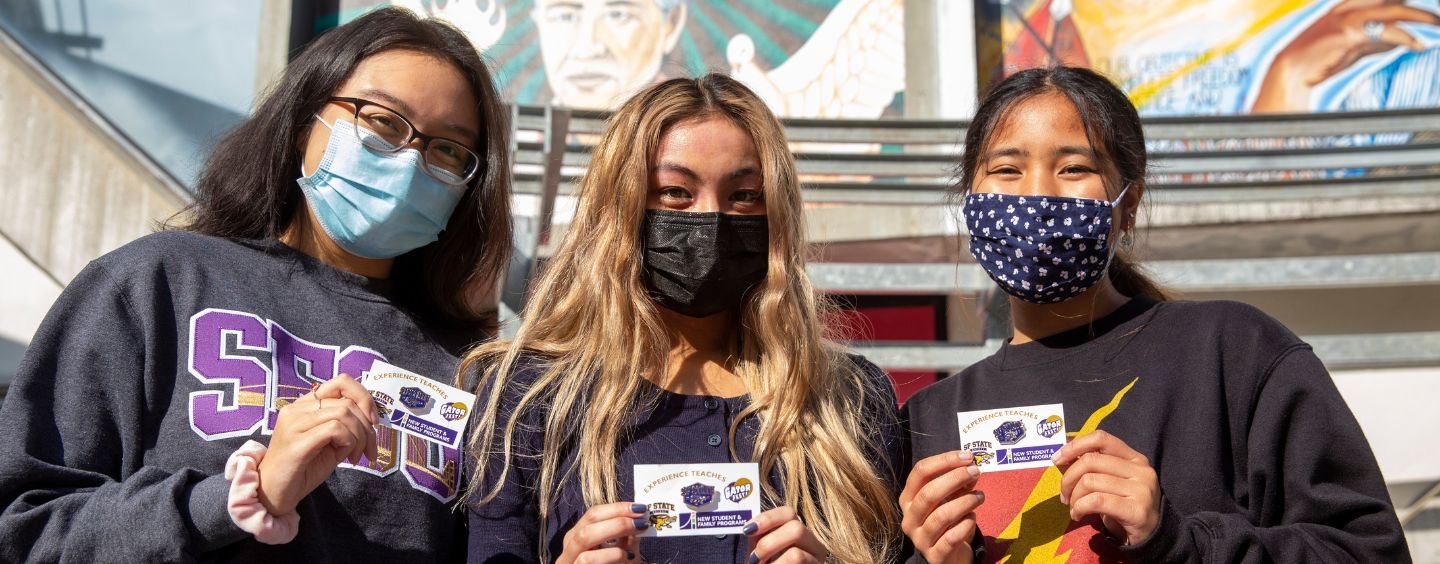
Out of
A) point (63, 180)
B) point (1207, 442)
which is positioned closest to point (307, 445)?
point (1207, 442)

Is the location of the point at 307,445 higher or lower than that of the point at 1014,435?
higher

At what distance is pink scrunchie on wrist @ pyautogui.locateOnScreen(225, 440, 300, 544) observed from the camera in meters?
1.96

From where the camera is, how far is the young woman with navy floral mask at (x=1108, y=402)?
79.4 inches

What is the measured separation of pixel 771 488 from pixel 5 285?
6.85 m

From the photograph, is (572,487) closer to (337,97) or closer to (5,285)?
(337,97)

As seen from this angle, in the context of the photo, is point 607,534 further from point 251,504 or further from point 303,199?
point 303,199

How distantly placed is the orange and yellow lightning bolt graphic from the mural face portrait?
573cm

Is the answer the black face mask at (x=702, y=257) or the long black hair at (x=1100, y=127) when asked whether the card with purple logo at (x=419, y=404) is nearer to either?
the black face mask at (x=702, y=257)

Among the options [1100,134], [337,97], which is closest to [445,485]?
[337,97]

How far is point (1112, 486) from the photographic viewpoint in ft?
6.47

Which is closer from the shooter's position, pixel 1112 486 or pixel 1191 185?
pixel 1112 486

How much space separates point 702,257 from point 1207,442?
42.1 inches

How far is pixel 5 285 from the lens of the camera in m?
7.21

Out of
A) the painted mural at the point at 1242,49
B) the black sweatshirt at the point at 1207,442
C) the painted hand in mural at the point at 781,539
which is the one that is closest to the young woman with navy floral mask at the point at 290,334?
the painted hand in mural at the point at 781,539
